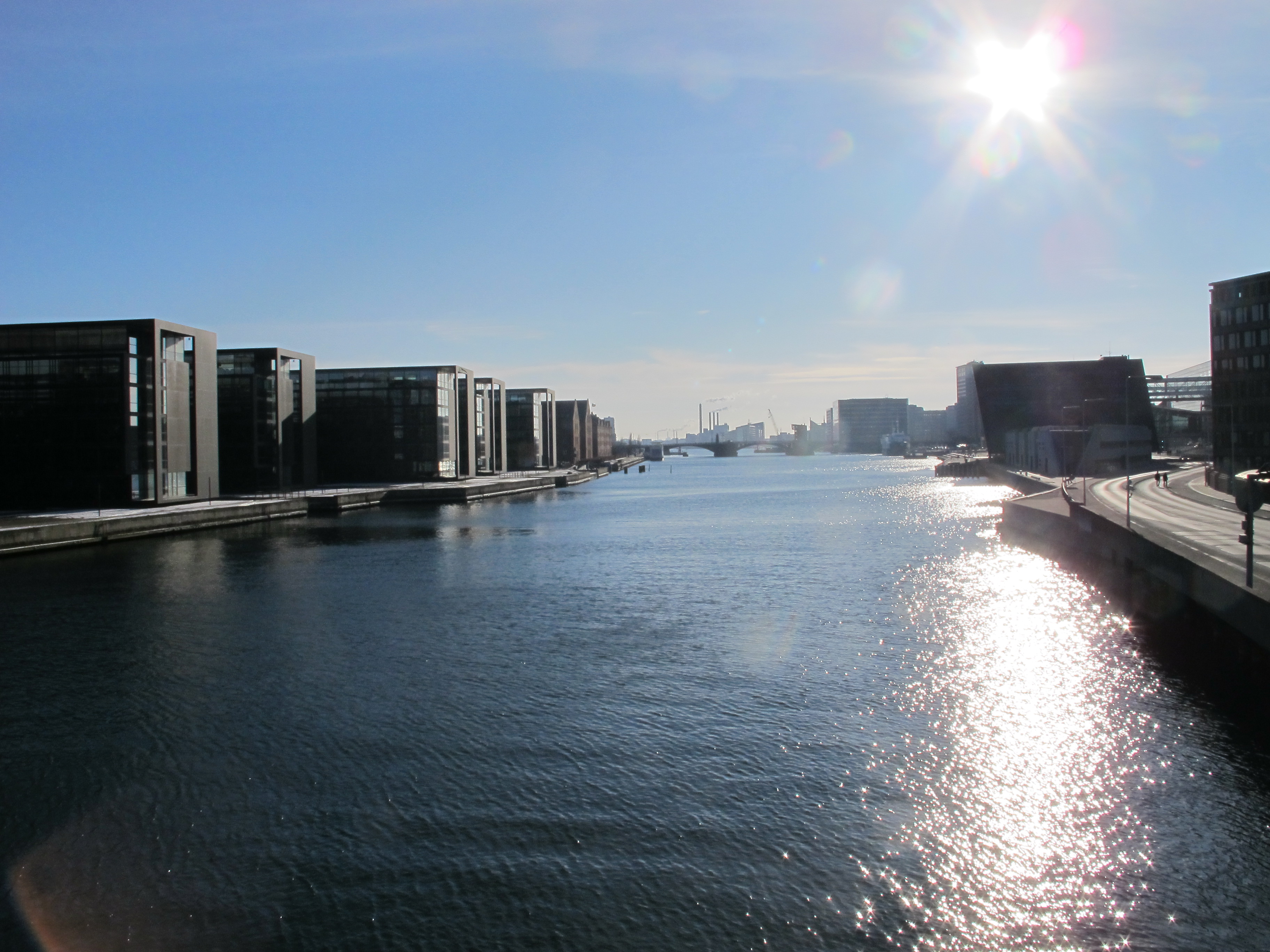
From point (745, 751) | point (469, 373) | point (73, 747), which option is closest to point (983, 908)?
point (745, 751)

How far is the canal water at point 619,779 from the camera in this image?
29.2 feet

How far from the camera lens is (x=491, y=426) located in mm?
113812

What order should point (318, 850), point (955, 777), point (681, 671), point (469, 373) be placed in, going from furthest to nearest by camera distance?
1. point (469, 373)
2. point (681, 671)
3. point (955, 777)
4. point (318, 850)

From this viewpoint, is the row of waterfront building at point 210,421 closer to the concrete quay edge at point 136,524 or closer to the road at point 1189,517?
the concrete quay edge at point 136,524

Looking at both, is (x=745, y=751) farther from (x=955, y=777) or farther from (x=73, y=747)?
(x=73, y=747)

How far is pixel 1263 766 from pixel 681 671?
8.87 metres

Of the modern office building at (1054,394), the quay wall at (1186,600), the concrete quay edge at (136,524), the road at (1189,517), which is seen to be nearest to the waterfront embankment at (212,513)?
the concrete quay edge at (136,524)

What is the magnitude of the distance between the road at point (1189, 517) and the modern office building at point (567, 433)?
10890 centimetres

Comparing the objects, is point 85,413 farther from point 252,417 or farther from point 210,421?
point 252,417

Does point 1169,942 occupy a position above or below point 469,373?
below

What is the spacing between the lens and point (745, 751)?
43.3ft

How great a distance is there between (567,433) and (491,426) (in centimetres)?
5161

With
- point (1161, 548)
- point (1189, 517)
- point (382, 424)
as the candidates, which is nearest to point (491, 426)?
point (382, 424)

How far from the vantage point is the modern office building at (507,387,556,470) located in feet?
427
